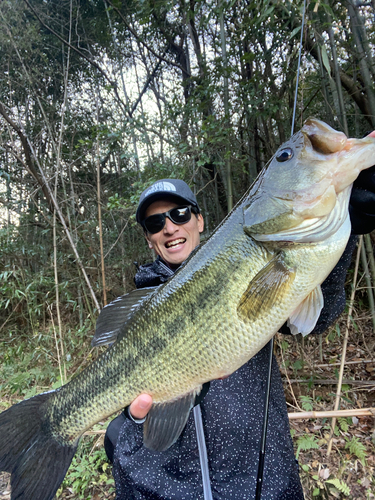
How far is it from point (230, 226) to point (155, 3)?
4081 millimetres

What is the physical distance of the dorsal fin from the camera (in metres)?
1.41

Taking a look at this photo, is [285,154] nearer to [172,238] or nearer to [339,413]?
[172,238]

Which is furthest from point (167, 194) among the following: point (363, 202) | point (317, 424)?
point (317, 424)

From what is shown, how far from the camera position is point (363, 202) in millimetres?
1290

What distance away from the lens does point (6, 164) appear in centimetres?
596

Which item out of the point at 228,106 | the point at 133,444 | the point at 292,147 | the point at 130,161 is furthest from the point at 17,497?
the point at 130,161

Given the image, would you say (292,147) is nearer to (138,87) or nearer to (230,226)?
(230,226)

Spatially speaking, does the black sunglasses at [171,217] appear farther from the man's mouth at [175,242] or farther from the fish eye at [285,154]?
the fish eye at [285,154]

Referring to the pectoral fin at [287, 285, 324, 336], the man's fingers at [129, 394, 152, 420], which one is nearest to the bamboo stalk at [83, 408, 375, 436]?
the pectoral fin at [287, 285, 324, 336]

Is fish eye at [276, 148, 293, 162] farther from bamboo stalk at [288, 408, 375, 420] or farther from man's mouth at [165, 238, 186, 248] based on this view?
bamboo stalk at [288, 408, 375, 420]

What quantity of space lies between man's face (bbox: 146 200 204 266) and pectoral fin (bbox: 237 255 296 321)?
0.92 m

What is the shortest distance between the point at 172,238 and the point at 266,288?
3.27 ft

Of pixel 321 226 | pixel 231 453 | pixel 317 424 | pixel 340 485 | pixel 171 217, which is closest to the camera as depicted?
pixel 321 226

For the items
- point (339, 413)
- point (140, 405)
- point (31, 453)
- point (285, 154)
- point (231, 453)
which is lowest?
point (339, 413)
